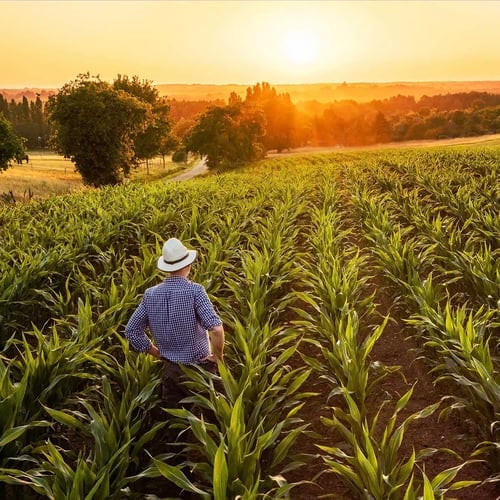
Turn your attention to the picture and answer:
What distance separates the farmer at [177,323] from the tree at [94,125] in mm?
34780

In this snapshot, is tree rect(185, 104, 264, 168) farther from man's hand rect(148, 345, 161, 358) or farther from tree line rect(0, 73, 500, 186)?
man's hand rect(148, 345, 161, 358)

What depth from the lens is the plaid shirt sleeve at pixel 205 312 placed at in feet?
13.7

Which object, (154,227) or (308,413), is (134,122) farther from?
(308,413)

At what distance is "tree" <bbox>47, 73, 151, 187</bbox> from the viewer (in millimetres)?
37250

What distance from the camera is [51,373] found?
4.40 meters

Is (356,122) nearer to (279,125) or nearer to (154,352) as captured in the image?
(279,125)

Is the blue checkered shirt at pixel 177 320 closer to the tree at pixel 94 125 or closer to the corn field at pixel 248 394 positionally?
the corn field at pixel 248 394

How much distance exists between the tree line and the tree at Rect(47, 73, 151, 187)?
7 centimetres

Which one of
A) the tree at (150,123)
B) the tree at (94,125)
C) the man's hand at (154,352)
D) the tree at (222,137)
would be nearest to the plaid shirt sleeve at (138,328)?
the man's hand at (154,352)

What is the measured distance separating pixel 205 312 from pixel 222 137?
57472 millimetres

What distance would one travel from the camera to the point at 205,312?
13.7ft

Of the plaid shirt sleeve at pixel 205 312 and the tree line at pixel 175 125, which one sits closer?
the plaid shirt sleeve at pixel 205 312

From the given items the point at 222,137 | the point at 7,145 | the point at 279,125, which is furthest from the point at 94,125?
the point at 279,125

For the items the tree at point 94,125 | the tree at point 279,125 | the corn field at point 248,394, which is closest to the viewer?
the corn field at point 248,394
